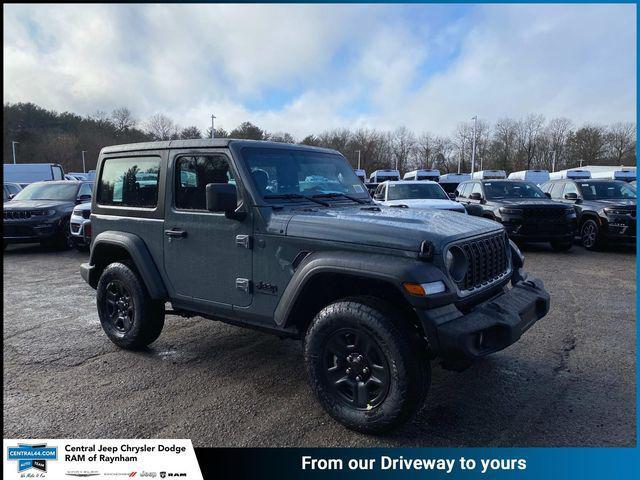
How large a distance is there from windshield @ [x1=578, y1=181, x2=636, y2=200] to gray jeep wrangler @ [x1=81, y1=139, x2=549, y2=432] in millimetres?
9035

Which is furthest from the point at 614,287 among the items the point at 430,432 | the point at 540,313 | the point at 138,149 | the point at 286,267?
the point at 138,149

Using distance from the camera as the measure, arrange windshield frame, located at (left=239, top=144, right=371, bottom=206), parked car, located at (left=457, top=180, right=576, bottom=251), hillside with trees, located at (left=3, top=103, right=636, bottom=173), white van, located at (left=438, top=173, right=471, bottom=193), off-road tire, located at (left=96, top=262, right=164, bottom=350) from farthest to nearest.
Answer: hillside with trees, located at (left=3, top=103, right=636, bottom=173) < white van, located at (left=438, top=173, right=471, bottom=193) < parked car, located at (left=457, top=180, right=576, bottom=251) < off-road tire, located at (left=96, top=262, right=164, bottom=350) < windshield frame, located at (left=239, top=144, right=371, bottom=206)

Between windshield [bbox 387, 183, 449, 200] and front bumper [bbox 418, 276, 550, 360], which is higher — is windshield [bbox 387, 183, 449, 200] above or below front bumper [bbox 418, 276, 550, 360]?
above

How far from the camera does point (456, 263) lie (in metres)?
3.07

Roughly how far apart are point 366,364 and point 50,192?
11953 millimetres

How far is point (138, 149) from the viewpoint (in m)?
4.41

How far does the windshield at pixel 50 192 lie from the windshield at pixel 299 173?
9.89 m

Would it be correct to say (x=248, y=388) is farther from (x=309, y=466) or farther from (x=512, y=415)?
(x=512, y=415)

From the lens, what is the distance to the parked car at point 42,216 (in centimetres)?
1083

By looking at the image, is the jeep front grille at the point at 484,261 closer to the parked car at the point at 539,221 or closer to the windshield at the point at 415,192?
the parked car at the point at 539,221

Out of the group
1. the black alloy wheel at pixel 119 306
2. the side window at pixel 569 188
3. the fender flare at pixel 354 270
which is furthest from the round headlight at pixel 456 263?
the side window at pixel 569 188

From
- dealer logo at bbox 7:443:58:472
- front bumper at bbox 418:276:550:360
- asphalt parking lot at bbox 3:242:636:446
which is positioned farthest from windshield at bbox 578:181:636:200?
dealer logo at bbox 7:443:58:472

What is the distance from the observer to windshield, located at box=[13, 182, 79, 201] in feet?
39.5

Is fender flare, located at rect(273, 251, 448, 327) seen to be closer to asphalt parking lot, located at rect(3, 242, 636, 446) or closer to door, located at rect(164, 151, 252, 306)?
door, located at rect(164, 151, 252, 306)
